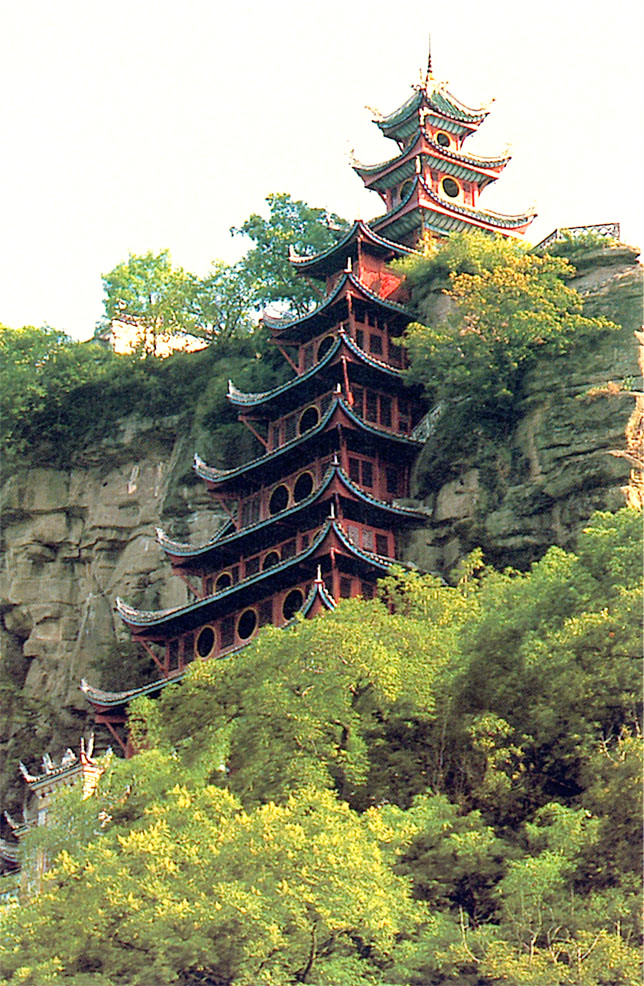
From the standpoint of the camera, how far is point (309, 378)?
4534 cm

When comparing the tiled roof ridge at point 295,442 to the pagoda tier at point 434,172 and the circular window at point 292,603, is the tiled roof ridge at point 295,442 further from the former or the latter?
the pagoda tier at point 434,172

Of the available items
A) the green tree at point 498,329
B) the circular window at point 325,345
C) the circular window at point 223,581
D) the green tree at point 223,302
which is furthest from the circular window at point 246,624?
the green tree at point 223,302

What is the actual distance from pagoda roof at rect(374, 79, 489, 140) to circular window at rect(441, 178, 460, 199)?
2090 millimetres

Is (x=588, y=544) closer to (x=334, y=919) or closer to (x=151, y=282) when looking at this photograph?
(x=334, y=919)

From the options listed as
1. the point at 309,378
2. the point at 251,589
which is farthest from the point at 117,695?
the point at 309,378

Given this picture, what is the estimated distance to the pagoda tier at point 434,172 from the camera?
51469 millimetres

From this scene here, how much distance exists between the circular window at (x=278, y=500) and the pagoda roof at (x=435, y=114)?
15886 millimetres

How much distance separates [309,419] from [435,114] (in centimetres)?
1399

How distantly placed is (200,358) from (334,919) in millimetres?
32275

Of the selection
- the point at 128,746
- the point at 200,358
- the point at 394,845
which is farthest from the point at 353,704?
the point at 200,358

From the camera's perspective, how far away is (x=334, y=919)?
23.7 meters

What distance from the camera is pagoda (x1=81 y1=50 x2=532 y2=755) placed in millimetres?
41156

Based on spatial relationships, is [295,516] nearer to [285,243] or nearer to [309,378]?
[309,378]

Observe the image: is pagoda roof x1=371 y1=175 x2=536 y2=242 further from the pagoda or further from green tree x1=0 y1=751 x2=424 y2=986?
green tree x1=0 y1=751 x2=424 y2=986
